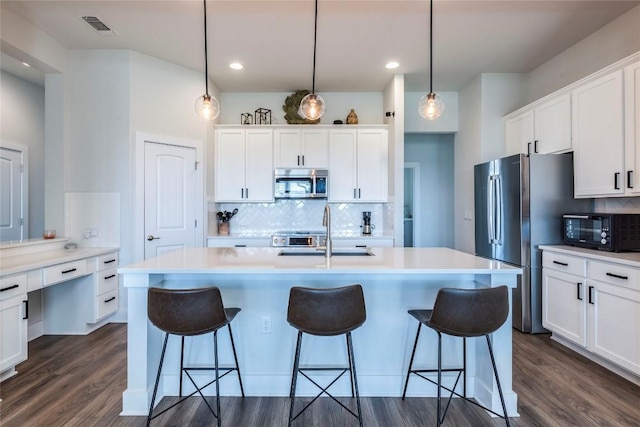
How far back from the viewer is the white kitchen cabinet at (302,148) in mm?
4535

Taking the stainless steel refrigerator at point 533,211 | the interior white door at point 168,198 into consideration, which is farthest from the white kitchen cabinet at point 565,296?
the interior white door at point 168,198

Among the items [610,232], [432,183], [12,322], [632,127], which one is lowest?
[12,322]

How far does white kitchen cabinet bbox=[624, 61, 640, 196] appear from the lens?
8.24 ft

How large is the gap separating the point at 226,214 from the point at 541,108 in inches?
161

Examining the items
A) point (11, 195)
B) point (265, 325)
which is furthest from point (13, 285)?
point (11, 195)

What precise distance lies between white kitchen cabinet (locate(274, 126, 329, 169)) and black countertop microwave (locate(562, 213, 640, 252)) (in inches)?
114

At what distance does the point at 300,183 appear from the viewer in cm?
449

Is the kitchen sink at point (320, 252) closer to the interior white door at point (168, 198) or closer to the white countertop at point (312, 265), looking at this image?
the white countertop at point (312, 265)

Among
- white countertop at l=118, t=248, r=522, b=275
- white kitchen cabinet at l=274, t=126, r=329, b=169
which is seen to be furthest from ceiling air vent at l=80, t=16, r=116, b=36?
white countertop at l=118, t=248, r=522, b=275

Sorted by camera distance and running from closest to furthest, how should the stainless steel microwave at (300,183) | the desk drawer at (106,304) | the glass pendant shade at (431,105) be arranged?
the glass pendant shade at (431,105) → the desk drawer at (106,304) → the stainless steel microwave at (300,183)

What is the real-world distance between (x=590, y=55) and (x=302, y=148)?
3297 millimetres

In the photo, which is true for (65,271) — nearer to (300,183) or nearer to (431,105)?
(300,183)

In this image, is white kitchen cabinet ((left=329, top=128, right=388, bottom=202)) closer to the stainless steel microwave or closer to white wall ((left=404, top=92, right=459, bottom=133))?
the stainless steel microwave

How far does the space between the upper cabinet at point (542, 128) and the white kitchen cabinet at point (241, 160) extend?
3.10m
